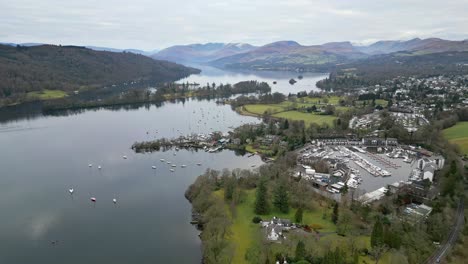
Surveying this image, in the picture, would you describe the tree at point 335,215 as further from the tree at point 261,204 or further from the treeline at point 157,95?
the treeline at point 157,95

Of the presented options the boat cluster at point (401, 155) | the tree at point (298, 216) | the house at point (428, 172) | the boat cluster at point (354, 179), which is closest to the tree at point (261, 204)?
the tree at point (298, 216)

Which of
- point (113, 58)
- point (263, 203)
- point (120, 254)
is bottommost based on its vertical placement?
point (120, 254)

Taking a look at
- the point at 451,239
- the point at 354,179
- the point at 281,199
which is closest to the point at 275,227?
the point at 281,199

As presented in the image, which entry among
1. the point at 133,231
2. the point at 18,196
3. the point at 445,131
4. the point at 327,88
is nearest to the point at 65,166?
the point at 18,196

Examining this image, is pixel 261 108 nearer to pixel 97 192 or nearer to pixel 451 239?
pixel 97 192

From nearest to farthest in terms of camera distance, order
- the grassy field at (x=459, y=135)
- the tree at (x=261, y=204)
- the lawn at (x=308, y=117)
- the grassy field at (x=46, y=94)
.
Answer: the tree at (x=261, y=204) → the grassy field at (x=459, y=135) → the lawn at (x=308, y=117) → the grassy field at (x=46, y=94)

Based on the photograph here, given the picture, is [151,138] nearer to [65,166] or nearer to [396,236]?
[65,166]

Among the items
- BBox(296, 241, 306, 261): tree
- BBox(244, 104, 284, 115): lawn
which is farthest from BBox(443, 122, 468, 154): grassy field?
BBox(244, 104, 284, 115): lawn
